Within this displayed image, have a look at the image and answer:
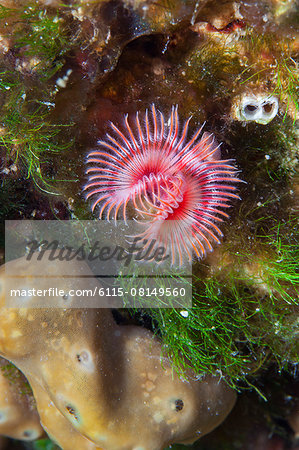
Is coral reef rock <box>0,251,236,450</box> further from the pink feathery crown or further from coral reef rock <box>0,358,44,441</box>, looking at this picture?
the pink feathery crown

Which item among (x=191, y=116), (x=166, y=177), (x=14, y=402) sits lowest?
(x=14, y=402)

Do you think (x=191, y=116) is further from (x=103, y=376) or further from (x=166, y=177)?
(x=103, y=376)

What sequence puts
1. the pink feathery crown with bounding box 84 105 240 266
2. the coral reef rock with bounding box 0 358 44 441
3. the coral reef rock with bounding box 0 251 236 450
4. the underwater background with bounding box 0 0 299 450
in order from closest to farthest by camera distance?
the underwater background with bounding box 0 0 299 450 < the pink feathery crown with bounding box 84 105 240 266 < the coral reef rock with bounding box 0 251 236 450 < the coral reef rock with bounding box 0 358 44 441

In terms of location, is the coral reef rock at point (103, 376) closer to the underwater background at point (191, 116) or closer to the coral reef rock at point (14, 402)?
the underwater background at point (191, 116)

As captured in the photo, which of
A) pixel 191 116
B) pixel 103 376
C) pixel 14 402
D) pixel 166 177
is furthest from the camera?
pixel 14 402

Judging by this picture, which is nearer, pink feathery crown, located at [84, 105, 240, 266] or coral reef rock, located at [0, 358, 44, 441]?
pink feathery crown, located at [84, 105, 240, 266]

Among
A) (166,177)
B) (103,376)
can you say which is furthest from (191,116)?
(103,376)

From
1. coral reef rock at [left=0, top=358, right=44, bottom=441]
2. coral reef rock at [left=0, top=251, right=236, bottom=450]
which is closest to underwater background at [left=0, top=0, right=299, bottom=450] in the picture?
coral reef rock at [left=0, top=251, right=236, bottom=450]

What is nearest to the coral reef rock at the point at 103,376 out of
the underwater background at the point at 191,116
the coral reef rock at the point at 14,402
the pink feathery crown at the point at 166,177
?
the underwater background at the point at 191,116
